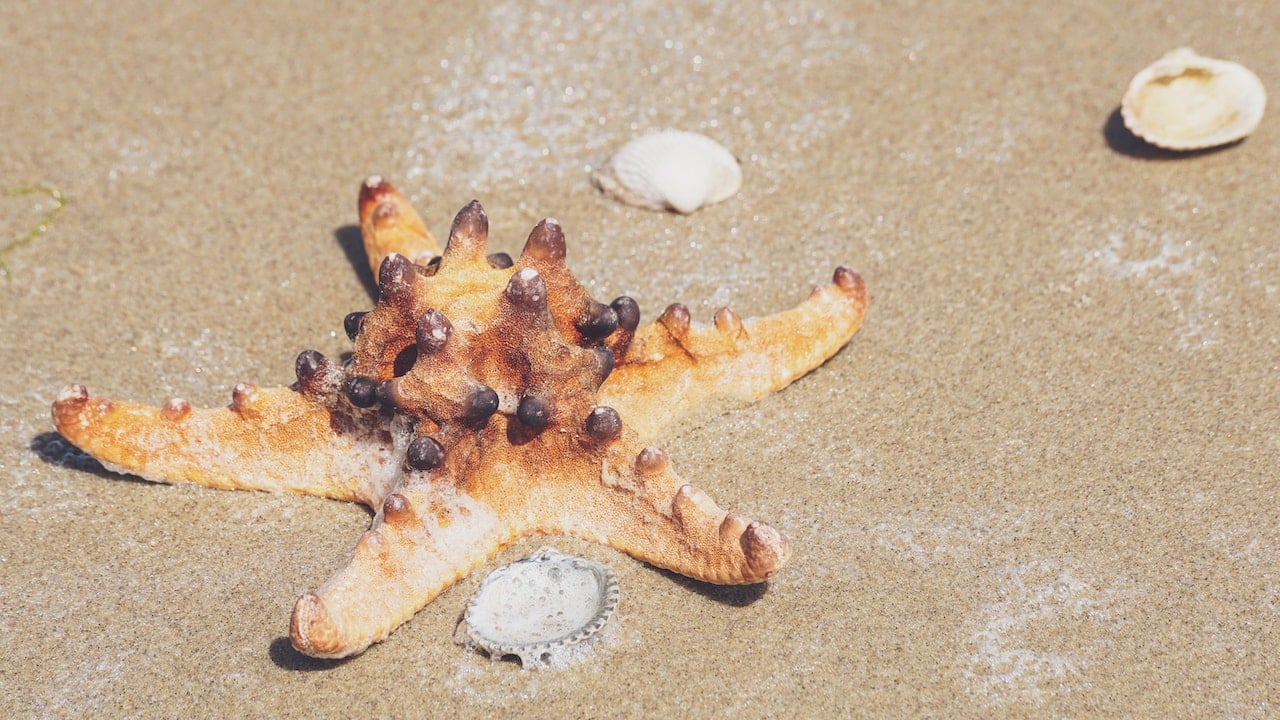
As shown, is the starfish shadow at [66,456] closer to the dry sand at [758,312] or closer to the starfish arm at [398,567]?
the dry sand at [758,312]

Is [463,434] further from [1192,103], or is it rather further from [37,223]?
[1192,103]

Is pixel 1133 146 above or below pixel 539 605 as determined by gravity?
below

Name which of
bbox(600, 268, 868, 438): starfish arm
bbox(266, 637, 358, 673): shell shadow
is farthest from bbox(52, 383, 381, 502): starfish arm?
bbox(600, 268, 868, 438): starfish arm

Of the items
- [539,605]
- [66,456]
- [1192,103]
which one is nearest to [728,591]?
[539,605]

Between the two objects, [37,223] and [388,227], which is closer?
[388,227]

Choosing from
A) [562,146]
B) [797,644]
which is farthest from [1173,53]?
[797,644]

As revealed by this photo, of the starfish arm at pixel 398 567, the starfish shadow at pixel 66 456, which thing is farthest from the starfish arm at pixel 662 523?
the starfish shadow at pixel 66 456

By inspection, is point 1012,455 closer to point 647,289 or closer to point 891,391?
point 891,391
